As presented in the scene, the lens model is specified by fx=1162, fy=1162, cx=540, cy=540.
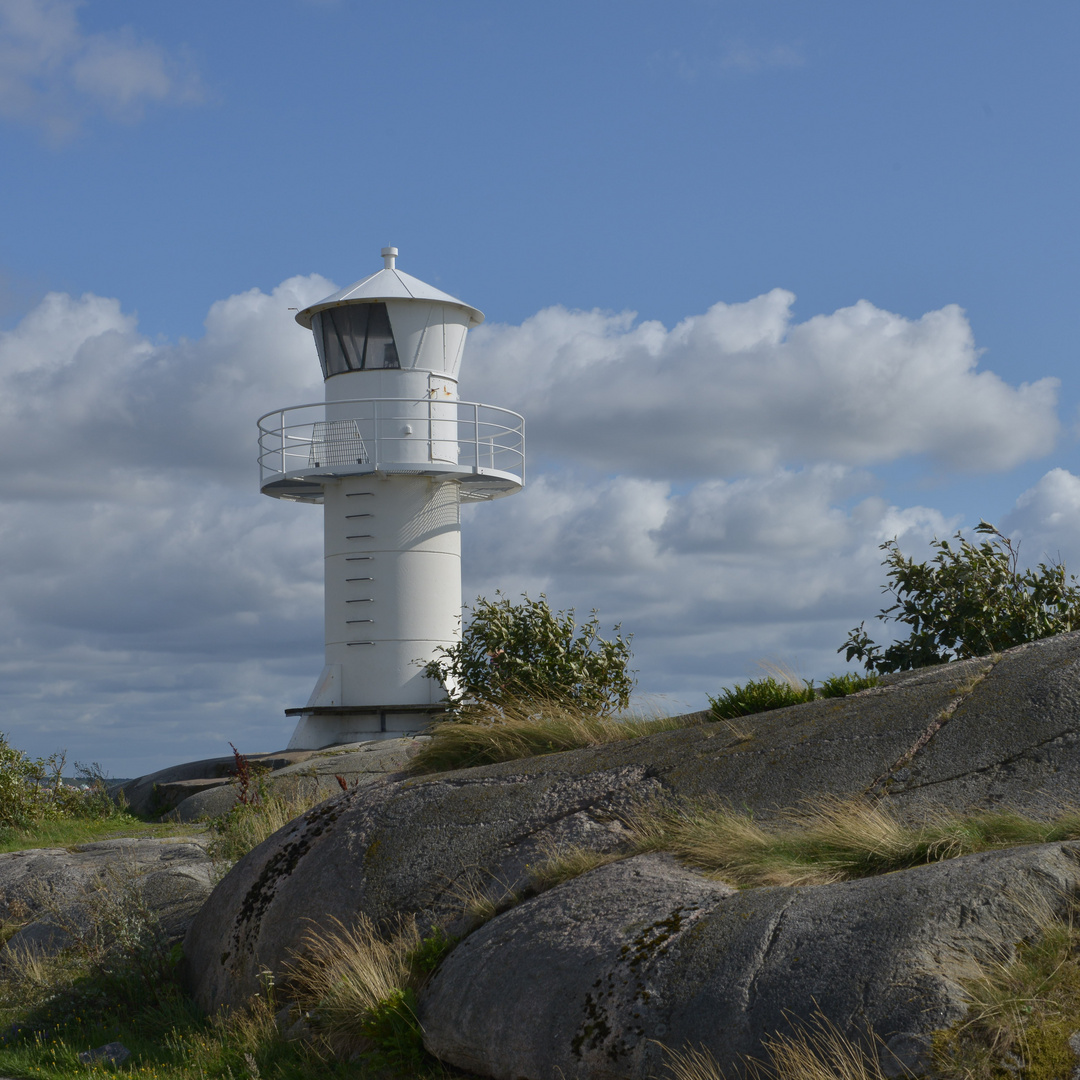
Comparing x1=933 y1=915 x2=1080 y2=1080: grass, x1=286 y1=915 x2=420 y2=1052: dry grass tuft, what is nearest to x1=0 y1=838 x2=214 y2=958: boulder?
x1=286 y1=915 x2=420 y2=1052: dry grass tuft

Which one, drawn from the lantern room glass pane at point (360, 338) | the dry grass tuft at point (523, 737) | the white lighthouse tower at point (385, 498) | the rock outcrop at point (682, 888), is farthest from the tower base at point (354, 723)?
the rock outcrop at point (682, 888)

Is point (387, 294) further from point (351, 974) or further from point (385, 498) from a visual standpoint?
point (351, 974)

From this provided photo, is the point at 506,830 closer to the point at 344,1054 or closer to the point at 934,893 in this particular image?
the point at 344,1054

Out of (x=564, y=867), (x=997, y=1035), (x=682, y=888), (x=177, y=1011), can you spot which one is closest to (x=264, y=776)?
(x=177, y=1011)

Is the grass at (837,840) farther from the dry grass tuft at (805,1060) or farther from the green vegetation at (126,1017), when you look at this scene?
the green vegetation at (126,1017)

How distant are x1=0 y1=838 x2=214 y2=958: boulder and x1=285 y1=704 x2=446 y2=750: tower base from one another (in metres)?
10.5

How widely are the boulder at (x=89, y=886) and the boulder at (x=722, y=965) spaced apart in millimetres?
5353

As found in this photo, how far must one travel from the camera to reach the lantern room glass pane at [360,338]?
25578mm

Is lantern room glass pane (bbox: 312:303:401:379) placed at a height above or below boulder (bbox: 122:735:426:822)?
above

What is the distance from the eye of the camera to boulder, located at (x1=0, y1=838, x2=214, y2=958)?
1111cm

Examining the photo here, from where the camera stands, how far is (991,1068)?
4.57m

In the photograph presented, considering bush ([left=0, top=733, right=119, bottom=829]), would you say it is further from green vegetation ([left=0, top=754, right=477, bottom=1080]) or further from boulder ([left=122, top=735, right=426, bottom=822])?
green vegetation ([left=0, top=754, right=477, bottom=1080])

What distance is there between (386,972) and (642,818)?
6.50ft

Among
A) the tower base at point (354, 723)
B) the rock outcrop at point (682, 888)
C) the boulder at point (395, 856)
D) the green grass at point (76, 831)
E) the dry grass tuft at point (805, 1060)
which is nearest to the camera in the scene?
the dry grass tuft at point (805, 1060)
